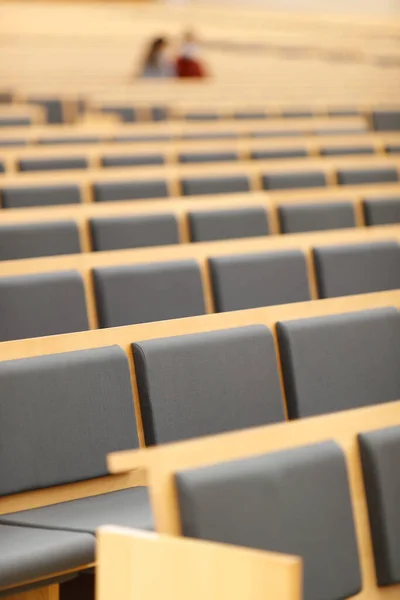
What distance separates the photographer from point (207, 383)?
1.07 feet

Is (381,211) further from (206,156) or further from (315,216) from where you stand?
(206,156)

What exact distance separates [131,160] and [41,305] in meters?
0.31

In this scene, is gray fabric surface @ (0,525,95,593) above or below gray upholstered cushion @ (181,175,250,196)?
below

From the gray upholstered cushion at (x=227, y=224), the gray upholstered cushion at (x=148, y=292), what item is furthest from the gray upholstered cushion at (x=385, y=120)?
the gray upholstered cushion at (x=148, y=292)

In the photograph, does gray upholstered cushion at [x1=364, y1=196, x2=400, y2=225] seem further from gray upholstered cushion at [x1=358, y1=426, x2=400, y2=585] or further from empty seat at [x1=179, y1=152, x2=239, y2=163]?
gray upholstered cushion at [x1=358, y1=426, x2=400, y2=585]

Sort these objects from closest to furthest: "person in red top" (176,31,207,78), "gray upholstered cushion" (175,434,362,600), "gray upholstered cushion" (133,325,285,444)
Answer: "gray upholstered cushion" (175,434,362,600) < "gray upholstered cushion" (133,325,285,444) < "person in red top" (176,31,207,78)

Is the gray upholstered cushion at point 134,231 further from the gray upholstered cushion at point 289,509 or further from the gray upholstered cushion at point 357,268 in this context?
the gray upholstered cushion at point 289,509

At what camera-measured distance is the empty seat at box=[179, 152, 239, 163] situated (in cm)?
70

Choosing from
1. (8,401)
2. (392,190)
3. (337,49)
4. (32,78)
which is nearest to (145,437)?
(8,401)

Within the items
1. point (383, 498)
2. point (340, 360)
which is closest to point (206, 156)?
point (340, 360)

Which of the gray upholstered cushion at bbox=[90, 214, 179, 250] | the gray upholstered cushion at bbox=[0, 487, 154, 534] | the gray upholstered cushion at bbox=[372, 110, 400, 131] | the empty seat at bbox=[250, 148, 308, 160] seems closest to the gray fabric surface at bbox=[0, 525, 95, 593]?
the gray upholstered cushion at bbox=[0, 487, 154, 534]

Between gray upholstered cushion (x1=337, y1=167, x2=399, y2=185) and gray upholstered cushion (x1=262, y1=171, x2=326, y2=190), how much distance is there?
2cm

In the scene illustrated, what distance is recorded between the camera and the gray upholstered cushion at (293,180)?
25.3 inches

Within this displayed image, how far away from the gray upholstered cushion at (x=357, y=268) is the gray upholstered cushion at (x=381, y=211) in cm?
10
